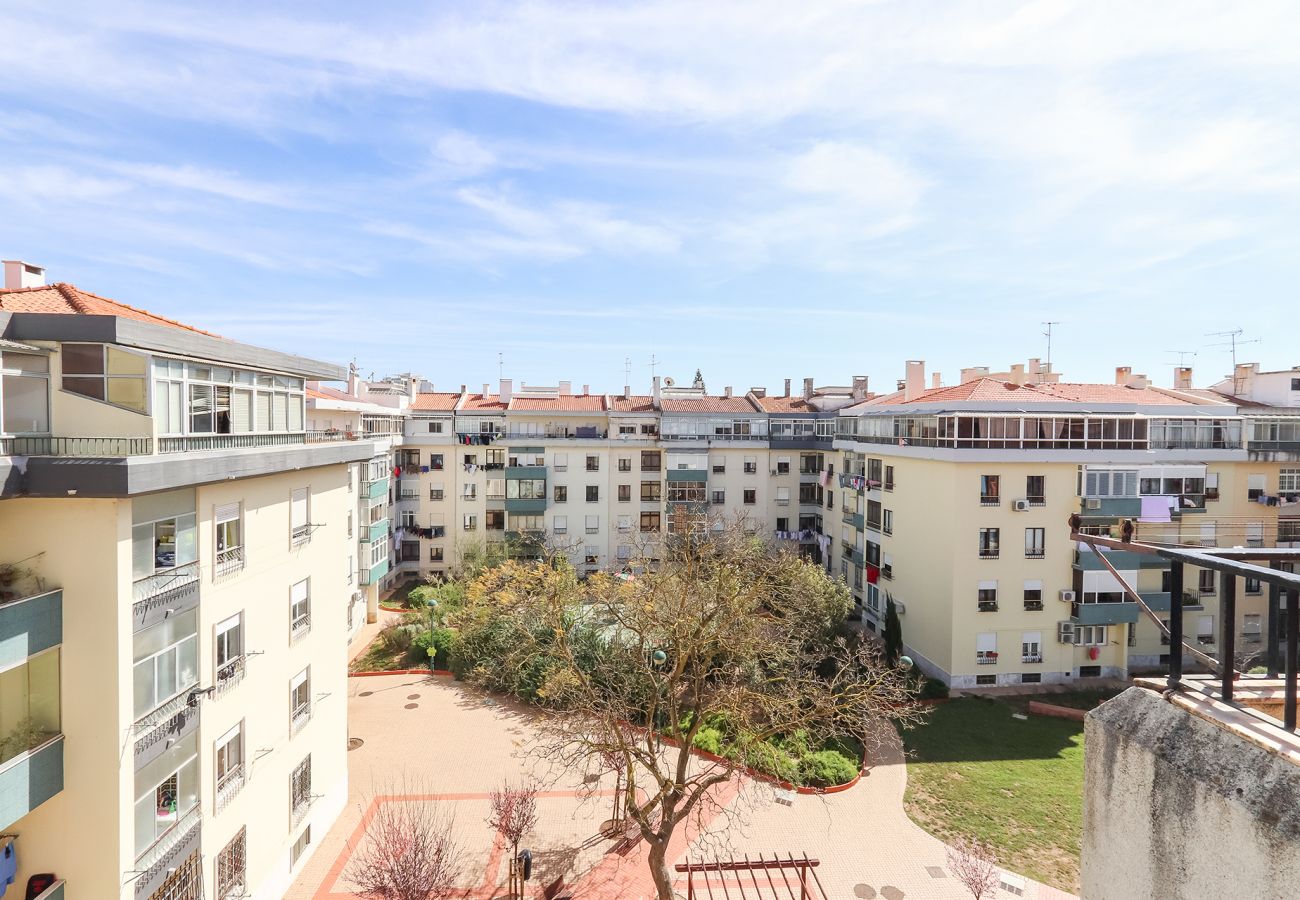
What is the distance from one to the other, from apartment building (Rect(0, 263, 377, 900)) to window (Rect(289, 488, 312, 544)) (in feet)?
2.20

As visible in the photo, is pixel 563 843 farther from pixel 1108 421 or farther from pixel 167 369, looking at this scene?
pixel 1108 421

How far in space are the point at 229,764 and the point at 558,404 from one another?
35.5 m

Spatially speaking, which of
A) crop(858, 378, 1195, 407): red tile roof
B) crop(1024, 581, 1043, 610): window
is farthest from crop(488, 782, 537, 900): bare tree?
crop(858, 378, 1195, 407): red tile roof

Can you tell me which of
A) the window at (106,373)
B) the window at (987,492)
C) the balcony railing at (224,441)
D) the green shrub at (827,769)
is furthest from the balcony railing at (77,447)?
the window at (987,492)

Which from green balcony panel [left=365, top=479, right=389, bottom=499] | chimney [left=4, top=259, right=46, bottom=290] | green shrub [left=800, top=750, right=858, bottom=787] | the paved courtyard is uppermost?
chimney [left=4, top=259, right=46, bottom=290]

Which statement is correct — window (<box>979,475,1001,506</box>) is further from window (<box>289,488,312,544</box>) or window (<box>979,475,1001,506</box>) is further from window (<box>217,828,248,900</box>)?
window (<box>217,828,248,900</box>)

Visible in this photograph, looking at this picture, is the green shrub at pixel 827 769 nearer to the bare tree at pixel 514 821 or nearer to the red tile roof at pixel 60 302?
the bare tree at pixel 514 821

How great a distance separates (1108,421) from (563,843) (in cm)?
2736

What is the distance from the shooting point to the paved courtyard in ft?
55.8

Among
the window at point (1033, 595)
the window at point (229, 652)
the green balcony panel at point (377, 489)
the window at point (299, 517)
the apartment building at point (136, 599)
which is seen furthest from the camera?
the green balcony panel at point (377, 489)

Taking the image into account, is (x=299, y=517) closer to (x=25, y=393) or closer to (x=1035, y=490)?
(x=25, y=393)

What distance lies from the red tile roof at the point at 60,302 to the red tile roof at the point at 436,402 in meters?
32.7

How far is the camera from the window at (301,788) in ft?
54.6

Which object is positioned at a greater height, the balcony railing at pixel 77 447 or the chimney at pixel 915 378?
the chimney at pixel 915 378
